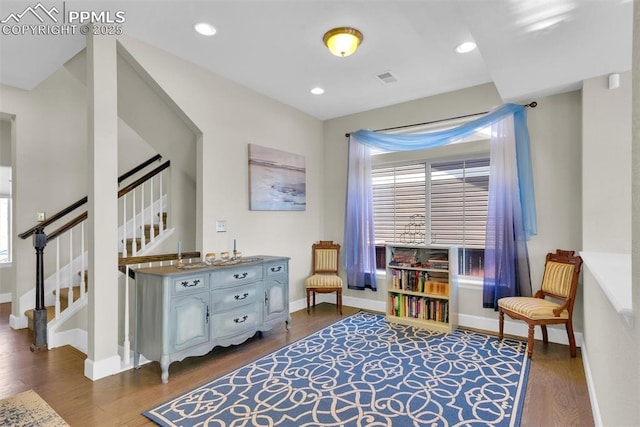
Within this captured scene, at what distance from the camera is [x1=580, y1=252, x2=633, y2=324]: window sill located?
1156 mm

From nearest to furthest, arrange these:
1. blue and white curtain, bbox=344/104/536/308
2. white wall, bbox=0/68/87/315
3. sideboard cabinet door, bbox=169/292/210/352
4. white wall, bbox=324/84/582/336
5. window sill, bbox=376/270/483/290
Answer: sideboard cabinet door, bbox=169/292/210/352, white wall, bbox=324/84/582/336, blue and white curtain, bbox=344/104/536/308, window sill, bbox=376/270/483/290, white wall, bbox=0/68/87/315

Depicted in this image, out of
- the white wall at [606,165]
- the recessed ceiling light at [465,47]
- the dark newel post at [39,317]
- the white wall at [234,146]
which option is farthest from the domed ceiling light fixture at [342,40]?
the dark newel post at [39,317]

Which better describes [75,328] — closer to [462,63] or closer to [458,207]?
[458,207]

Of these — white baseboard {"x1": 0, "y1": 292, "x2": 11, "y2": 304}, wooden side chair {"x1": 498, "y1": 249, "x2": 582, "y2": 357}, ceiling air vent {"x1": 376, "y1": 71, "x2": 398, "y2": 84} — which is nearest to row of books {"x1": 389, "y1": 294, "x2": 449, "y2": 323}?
wooden side chair {"x1": 498, "y1": 249, "x2": 582, "y2": 357}

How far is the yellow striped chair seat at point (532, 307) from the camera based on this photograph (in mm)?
2959

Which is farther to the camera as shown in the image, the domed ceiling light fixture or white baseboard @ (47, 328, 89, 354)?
white baseboard @ (47, 328, 89, 354)

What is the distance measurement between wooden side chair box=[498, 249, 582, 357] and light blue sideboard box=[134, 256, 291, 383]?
244 centimetres

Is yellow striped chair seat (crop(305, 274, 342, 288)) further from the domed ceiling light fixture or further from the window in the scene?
the domed ceiling light fixture

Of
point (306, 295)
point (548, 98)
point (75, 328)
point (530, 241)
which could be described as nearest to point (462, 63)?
point (548, 98)

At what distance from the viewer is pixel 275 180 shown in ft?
14.2

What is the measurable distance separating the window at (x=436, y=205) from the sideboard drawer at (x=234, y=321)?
2.16 m

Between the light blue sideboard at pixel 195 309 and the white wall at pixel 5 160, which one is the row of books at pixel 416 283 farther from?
the white wall at pixel 5 160

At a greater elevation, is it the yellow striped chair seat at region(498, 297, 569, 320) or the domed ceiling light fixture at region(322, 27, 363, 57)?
the domed ceiling light fixture at region(322, 27, 363, 57)

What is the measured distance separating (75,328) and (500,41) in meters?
4.65
